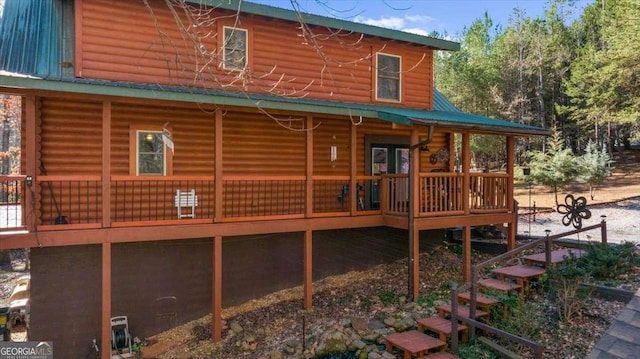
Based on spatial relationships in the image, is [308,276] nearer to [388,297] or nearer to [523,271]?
[388,297]

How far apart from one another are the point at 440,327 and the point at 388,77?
7049 mm

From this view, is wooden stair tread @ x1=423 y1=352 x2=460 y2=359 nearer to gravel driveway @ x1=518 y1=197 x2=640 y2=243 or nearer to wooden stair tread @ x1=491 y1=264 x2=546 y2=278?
wooden stair tread @ x1=491 y1=264 x2=546 y2=278

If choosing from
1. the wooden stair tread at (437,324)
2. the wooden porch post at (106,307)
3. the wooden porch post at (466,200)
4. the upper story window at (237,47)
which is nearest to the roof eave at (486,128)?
the wooden porch post at (466,200)

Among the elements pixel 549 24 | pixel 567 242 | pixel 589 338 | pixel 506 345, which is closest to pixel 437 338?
pixel 506 345

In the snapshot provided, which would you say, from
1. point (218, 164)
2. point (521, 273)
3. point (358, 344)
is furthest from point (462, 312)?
point (218, 164)

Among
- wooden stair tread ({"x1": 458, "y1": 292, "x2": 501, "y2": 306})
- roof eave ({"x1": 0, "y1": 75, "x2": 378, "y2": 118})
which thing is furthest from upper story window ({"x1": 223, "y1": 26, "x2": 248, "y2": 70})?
wooden stair tread ({"x1": 458, "y1": 292, "x2": 501, "y2": 306})

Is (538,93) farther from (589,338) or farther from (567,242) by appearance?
(589,338)

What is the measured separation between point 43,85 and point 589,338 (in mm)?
9523

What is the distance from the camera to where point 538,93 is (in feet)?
100

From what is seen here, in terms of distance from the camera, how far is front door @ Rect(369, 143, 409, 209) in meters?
11.2

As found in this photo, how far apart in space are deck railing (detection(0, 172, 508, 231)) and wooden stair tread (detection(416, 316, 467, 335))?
2.57 meters

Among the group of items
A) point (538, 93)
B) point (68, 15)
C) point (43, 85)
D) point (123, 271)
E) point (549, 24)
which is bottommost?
point (123, 271)

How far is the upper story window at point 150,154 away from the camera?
8.58 m

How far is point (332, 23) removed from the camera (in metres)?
10.2
